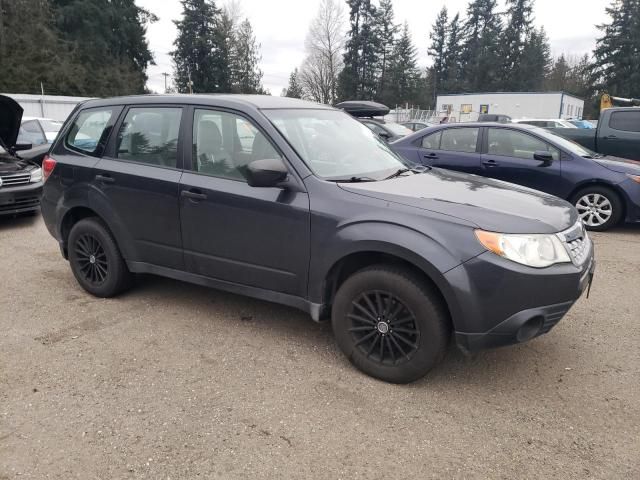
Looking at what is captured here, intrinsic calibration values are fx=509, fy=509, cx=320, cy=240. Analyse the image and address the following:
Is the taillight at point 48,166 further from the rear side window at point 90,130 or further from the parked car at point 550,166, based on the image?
the parked car at point 550,166

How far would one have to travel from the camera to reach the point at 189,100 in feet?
12.9

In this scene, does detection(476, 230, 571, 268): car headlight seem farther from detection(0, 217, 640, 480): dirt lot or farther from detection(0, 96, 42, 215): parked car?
detection(0, 96, 42, 215): parked car

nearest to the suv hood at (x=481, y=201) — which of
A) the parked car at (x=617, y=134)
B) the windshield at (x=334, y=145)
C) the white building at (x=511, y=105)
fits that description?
the windshield at (x=334, y=145)

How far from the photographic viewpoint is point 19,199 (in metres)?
7.44

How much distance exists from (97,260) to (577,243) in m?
3.78

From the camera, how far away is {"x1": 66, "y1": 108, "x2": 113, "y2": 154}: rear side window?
4.36 metres

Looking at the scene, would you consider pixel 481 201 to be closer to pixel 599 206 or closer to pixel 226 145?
pixel 226 145

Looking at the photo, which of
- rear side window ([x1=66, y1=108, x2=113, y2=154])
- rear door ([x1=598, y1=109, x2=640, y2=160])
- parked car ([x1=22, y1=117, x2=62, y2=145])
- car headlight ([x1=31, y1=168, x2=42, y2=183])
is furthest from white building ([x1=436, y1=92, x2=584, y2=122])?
rear side window ([x1=66, y1=108, x2=113, y2=154])

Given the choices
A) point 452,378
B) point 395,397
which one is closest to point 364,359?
point 395,397

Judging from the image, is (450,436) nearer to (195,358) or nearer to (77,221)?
(195,358)

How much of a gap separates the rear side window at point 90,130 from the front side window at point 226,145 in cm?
105

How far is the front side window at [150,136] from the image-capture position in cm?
393

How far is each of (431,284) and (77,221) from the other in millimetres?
3315

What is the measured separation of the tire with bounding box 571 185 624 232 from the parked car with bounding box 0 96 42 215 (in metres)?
7.94
